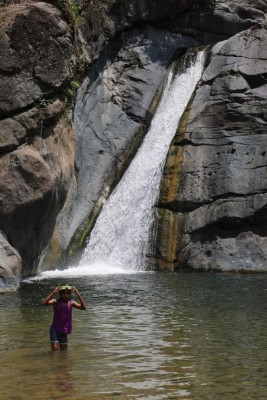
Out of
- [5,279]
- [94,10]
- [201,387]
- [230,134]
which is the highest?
[94,10]

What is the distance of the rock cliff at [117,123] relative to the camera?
20828 millimetres

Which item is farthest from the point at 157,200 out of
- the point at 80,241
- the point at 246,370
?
the point at 246,370

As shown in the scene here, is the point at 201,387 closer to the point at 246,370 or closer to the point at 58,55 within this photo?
the point at 246,370

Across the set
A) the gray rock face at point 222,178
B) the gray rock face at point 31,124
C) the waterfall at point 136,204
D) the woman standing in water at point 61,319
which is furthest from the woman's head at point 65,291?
the waterfall at point 136,204

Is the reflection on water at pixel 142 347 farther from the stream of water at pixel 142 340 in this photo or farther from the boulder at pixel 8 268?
the boulder at pixel 8 268

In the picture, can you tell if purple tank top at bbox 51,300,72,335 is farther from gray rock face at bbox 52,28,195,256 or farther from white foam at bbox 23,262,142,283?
gray rock face at bbox 52,28,195,256

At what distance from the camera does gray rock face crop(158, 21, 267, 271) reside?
25.8 m

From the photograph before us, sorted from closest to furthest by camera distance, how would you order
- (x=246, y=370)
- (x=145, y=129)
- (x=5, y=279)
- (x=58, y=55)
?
(x=246, y=370)
(x=5, y=279)
(x=58, y=55)
(x=145, y=129)

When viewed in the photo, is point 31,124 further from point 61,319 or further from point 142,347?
point 142,347

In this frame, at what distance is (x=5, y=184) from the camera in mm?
20062

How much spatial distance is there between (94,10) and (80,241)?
993 centimetres

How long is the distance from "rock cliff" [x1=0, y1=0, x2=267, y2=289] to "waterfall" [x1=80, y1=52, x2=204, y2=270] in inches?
22.7

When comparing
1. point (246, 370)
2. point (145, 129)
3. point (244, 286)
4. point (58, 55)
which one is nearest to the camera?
point (246, 370)

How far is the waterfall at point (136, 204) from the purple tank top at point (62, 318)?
50.5 feet
